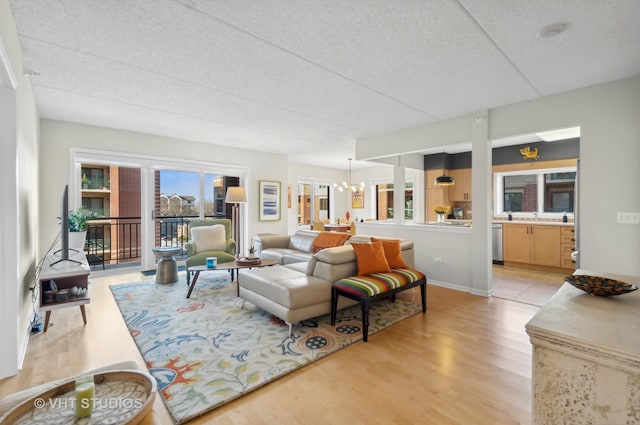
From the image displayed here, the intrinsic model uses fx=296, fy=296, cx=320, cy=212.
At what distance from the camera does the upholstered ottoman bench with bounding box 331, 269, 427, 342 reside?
2.77 m

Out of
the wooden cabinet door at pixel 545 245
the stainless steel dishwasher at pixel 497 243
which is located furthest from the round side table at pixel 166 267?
the wooden cabinet door at pixel 545 245

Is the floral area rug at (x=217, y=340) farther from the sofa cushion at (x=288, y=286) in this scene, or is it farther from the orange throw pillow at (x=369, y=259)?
the orange throw pillow at (x=369, y=259)

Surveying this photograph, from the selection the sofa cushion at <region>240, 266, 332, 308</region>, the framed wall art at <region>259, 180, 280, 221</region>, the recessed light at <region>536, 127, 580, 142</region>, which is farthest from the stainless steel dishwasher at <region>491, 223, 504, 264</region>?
the framed wall art at <region>259, 180, 280, 221</region>

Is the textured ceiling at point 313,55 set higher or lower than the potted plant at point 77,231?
higher

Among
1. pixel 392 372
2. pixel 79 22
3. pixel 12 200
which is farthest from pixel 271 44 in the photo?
pixel 392 372

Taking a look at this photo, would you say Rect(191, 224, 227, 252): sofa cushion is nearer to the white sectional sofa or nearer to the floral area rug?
the floral area rug

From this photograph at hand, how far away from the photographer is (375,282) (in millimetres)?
2975

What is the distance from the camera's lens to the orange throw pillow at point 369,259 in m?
3.26

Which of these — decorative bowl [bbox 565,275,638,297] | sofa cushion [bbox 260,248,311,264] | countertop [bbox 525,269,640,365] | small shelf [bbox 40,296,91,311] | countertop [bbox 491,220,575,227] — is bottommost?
small shelf [bbox 40,296,91,311]

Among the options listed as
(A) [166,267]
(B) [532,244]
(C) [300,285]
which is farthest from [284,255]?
(B) [532,244]

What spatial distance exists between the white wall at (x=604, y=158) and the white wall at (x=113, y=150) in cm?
538

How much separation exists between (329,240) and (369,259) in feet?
6.01

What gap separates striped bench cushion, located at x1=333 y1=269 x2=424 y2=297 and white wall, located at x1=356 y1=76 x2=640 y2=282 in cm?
205

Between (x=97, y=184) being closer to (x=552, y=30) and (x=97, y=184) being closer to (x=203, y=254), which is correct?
(x=203, y=254)
